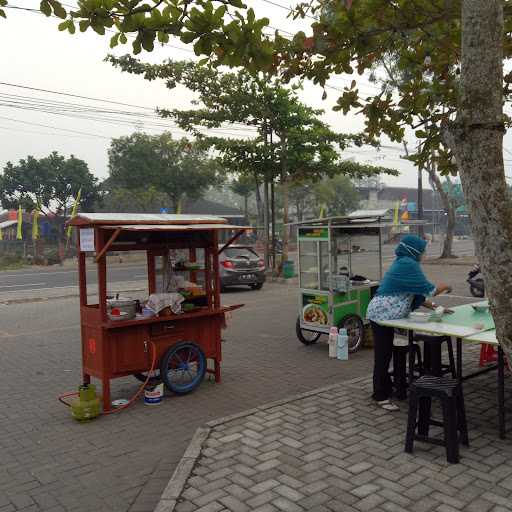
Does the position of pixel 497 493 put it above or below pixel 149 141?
below

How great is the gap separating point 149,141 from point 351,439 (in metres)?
34.7

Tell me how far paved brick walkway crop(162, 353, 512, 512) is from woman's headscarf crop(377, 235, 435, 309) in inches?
46.5

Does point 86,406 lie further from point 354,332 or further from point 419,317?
point 354,332

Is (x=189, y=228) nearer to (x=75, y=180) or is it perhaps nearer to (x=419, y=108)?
(x=419, y=108)

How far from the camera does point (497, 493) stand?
3.57 meters

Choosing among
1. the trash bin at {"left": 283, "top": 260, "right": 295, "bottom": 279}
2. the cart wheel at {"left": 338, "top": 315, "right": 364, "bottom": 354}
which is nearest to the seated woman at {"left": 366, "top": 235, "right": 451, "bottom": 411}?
the cart wheel at {"left": 338, "top": 315, "right": 364, "bottom": 354}

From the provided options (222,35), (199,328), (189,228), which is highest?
(222,35)

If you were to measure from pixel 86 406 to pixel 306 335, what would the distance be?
4.29 meters

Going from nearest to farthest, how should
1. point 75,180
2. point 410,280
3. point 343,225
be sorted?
point 410,280
point 343,225
point 75,180

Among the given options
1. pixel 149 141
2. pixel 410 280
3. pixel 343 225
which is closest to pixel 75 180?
pixel 149 141

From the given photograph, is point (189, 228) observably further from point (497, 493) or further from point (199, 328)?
point (497, 493)

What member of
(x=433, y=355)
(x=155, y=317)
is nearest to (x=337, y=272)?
(x=433, y=355)

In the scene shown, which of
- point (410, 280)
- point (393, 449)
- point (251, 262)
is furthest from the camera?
point (251, 262)

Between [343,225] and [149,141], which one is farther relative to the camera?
[149,141]
